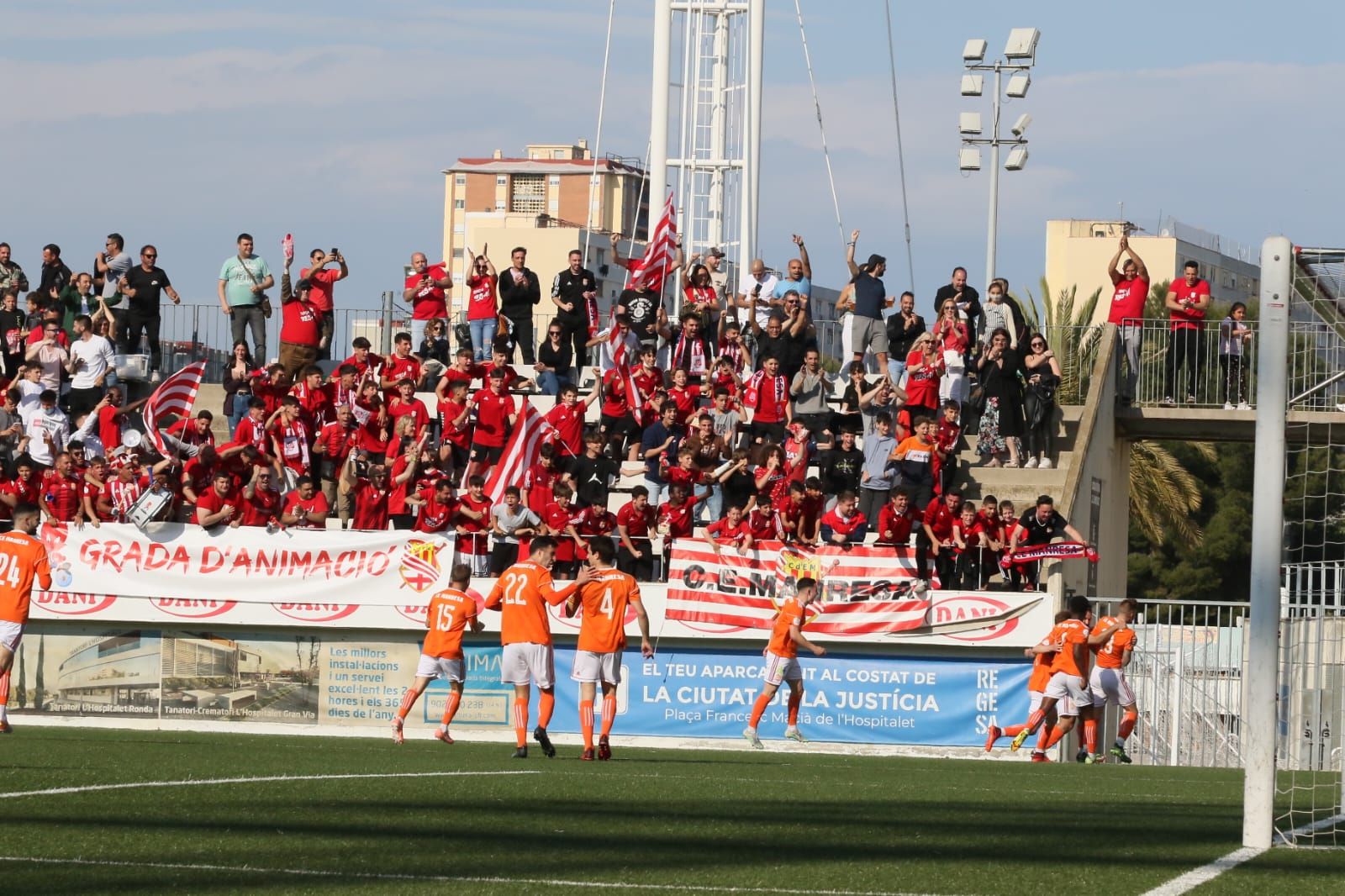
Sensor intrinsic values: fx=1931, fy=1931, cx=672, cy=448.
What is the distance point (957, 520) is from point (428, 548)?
20.1 feet

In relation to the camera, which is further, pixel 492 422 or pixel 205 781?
pixel 492 422

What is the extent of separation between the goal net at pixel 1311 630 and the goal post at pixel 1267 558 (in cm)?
16

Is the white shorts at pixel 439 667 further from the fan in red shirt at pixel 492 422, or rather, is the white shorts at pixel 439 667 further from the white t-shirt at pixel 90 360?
the white t-shirt at pixel 90 360

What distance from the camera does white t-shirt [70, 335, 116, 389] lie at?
25.4 meters

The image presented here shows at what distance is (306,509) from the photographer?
23094 mm

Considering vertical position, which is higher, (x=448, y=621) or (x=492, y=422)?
(x=492, y=422)

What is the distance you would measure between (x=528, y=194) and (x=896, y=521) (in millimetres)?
130013

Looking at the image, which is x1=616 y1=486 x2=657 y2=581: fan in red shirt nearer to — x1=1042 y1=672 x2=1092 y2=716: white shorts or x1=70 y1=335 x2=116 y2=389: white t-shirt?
x1=1042 y1=672 x2=1092 y2=716: white shorts

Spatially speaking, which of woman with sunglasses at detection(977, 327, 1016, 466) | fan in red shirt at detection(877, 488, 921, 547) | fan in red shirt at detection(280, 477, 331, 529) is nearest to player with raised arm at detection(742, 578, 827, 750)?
fan in red shirt at detection(877, 488, 921, 547)

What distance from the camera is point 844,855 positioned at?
26.7 ft

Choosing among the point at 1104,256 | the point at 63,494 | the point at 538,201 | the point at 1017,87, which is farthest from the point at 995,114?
the point at 538,201

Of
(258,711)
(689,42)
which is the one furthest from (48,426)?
(689,42)

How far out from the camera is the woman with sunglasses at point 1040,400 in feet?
81.9

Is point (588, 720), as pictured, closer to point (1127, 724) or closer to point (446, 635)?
point (446, 635)
